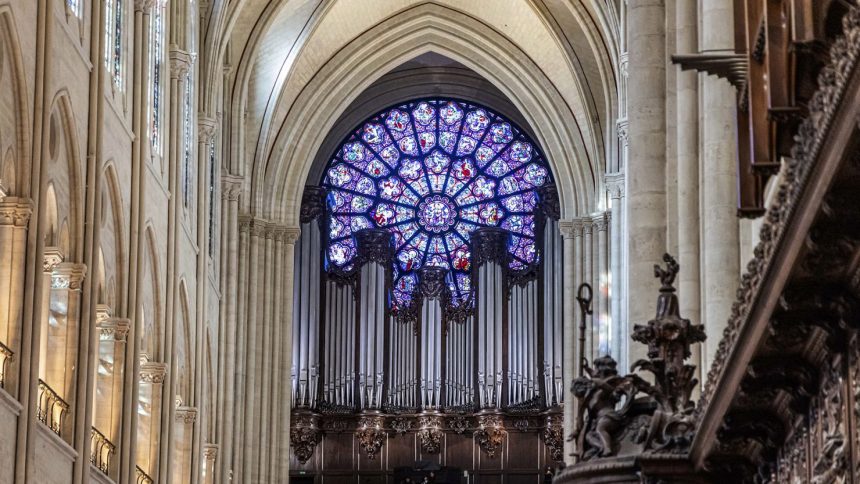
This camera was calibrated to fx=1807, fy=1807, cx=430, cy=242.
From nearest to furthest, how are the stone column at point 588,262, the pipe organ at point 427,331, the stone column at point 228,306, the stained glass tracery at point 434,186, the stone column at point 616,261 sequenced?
the stone column at point 616,261
the stone column at point 228,306
the stone column at point 588,262
the pipe organ at point 427,331
the stained glass tracery at point 434,186

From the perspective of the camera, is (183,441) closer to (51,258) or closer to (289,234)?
(289,234)

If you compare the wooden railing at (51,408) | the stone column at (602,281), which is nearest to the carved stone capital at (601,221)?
the stone column at (602,281)

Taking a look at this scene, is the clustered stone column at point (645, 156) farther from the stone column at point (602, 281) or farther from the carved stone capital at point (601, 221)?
the carved stone capital at point (601, 221)

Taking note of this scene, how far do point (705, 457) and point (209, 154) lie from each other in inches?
845

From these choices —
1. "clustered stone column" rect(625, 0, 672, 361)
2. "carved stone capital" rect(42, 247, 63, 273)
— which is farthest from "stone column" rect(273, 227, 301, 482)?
"clustered stone column" rect(625, 0, 672, 361)

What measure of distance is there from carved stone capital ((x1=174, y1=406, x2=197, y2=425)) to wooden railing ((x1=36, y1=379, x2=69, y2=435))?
8.65 m

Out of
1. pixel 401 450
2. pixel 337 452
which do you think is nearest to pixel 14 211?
pixel 337 452

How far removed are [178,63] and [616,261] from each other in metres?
10.1

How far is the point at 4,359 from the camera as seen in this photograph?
1761cm

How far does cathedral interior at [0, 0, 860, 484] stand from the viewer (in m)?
8.25

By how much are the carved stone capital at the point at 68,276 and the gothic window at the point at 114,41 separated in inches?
120

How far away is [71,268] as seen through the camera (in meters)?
20.4

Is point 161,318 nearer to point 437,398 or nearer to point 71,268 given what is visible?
point 71,268

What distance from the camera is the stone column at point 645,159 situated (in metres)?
19.0
